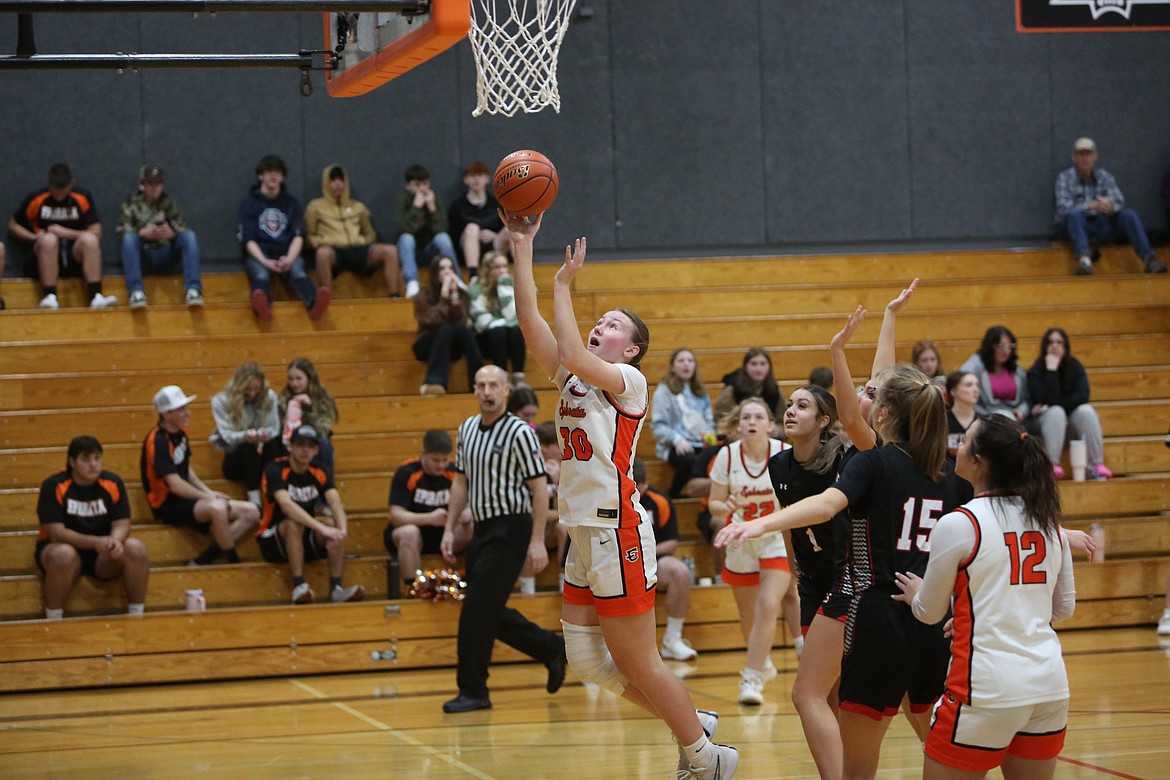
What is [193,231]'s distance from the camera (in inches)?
526

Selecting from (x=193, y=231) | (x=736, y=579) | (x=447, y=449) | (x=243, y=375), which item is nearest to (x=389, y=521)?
(x=447, y=449)

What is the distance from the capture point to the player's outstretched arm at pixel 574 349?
177 inches

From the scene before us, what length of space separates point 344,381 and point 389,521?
2.22 meters

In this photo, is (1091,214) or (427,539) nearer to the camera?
(427,539)

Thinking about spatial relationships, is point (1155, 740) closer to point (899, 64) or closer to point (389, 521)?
point (389, 521)

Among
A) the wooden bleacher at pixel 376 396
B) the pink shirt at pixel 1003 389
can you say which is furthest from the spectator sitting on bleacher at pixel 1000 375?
the wooden bleacher at pixel 376 396

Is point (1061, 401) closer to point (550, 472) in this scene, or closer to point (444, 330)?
point (550, 472)

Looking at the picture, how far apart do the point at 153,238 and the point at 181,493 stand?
3.65 m

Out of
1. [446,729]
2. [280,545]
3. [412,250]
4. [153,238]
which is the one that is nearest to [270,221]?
[153,238]

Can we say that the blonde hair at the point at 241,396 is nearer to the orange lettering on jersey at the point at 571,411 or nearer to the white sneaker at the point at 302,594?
the white sneaker at the point at 302,594

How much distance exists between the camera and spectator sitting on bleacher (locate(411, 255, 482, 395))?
10992mm

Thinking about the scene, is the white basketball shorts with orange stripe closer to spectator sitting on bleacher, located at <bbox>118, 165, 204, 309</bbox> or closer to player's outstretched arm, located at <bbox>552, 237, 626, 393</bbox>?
player's outstretched arm, located at <bbox>552, 237, 626, 393</bbox>

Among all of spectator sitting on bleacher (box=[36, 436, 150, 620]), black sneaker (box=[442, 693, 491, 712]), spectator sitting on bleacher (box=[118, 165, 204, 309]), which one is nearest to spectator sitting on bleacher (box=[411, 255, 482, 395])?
spectator sitting on bleacher (box=[118, 165, 204, 309])

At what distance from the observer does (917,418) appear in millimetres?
4375
